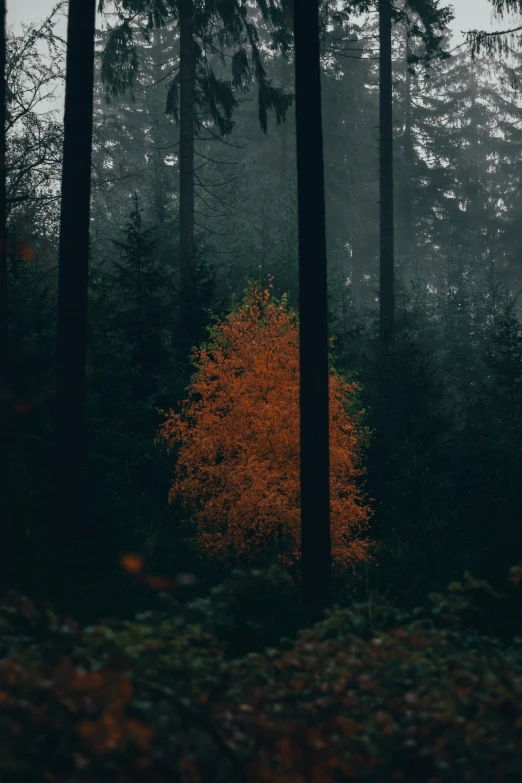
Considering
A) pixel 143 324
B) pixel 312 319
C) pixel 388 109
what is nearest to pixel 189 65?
pixel 388 109

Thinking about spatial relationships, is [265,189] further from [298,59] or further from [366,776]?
[366,776]

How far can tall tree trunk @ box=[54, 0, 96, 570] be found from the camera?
10.7 m

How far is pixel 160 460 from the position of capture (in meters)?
17.5

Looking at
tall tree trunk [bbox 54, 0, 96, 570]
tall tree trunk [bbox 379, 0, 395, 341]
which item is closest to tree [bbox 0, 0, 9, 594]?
tall tree trunk [bbox 54, 0, 96, 570]

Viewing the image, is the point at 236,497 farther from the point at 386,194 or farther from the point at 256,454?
the point at 386,194

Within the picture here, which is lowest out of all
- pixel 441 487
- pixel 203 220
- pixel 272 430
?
pixel 441 487

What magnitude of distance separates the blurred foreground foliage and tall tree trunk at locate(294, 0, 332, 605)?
14.9 ft

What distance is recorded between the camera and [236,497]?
14539mm

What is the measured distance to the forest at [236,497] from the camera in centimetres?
450

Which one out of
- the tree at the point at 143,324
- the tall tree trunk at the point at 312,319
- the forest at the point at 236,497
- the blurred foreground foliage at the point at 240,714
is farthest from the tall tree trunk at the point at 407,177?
the blurred foreground foliage at the point at 240,714

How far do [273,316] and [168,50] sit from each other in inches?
1433

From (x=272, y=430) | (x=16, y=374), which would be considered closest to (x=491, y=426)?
(x=272, y=430)

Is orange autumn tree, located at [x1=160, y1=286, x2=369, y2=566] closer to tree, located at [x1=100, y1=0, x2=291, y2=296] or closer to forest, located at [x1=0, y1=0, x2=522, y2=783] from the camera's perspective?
forest, located at [x1=0, y1=0, x2=522, y2=783]

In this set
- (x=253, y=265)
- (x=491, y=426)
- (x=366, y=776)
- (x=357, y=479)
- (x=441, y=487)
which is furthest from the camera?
(x=253, y=265)
